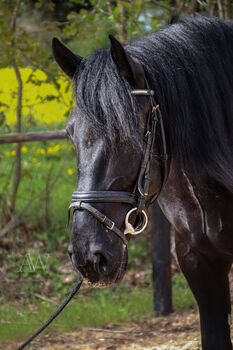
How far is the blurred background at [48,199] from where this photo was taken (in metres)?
6.01

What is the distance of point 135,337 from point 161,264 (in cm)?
78

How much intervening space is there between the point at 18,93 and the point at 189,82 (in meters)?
3.30

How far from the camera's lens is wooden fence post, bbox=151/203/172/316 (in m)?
5.93

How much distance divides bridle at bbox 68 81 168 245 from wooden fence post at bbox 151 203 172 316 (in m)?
2.64

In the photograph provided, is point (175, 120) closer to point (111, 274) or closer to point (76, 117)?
point (76, 117)

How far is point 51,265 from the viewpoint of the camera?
7.14 metres

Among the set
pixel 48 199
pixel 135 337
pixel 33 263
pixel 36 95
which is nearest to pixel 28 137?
pixel 36 95

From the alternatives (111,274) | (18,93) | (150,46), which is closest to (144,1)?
(18,93)

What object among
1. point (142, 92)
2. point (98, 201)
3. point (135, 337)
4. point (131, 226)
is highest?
point (142, 92)

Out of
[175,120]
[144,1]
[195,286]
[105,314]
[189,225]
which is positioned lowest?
[105,314]

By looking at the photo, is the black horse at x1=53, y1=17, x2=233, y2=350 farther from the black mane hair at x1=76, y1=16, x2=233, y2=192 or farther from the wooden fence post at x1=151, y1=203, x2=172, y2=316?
the wooden fence post at x1=151, y1=203, x2=172, y2=316

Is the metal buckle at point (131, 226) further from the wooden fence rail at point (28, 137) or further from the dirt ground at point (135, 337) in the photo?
the wooden fence rail at point (28, 137)

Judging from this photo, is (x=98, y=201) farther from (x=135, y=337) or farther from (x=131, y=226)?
(x=135, y=337)

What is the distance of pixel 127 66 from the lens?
10.4ft
